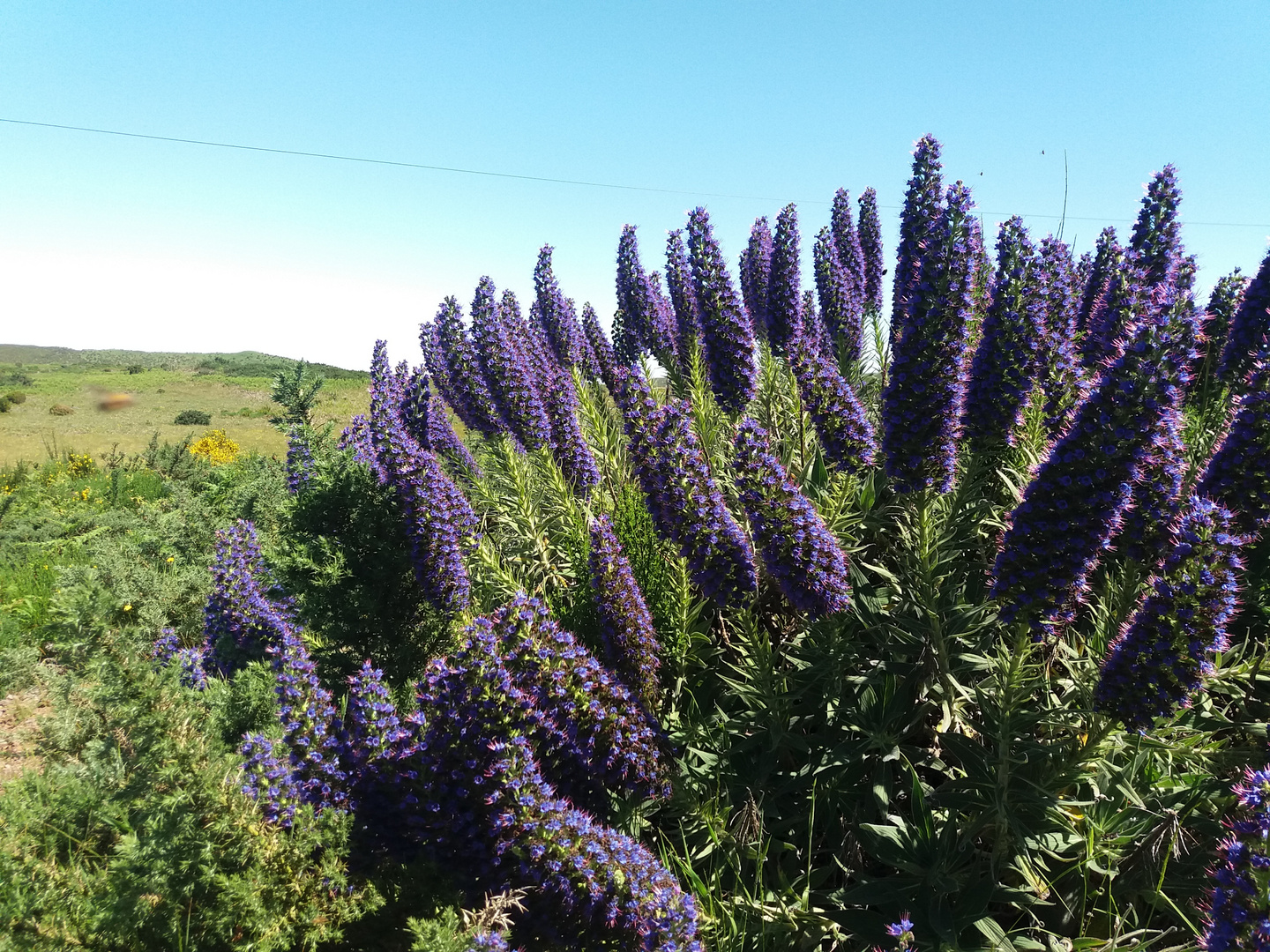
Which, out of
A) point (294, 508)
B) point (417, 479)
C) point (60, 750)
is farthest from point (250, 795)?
point (60, 750)

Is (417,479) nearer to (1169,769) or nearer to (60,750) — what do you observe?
(60,750)

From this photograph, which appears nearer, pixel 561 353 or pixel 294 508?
pixel 294 508

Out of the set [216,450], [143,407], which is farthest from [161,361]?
[216,450]

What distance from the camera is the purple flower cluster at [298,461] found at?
17.1 ft

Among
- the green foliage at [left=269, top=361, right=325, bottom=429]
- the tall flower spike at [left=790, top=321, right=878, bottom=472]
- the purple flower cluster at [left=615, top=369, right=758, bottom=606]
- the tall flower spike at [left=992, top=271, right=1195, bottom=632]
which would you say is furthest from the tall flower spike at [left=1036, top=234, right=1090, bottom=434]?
the green foliage at [left=269, top=361, right=325, bottom=429]

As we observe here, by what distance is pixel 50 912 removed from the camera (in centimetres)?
329

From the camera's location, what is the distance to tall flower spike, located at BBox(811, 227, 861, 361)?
7.43 metres

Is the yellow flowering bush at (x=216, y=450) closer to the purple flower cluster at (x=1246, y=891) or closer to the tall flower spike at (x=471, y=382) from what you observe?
the tall flower spike at (x=471, y=382)

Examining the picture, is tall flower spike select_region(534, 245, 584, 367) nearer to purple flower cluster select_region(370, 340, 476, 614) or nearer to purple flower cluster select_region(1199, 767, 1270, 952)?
purple flower cluster select_region(370, 340, 476, 614)

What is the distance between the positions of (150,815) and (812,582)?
3.25 metres

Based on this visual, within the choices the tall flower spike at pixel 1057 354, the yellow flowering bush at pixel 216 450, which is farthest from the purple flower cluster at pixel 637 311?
the yellow flowering bush at pixel 216 450

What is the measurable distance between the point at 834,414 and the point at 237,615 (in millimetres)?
3971

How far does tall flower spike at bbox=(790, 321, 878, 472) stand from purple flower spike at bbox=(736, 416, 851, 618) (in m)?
0.84

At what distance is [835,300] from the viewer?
745 centimetres
